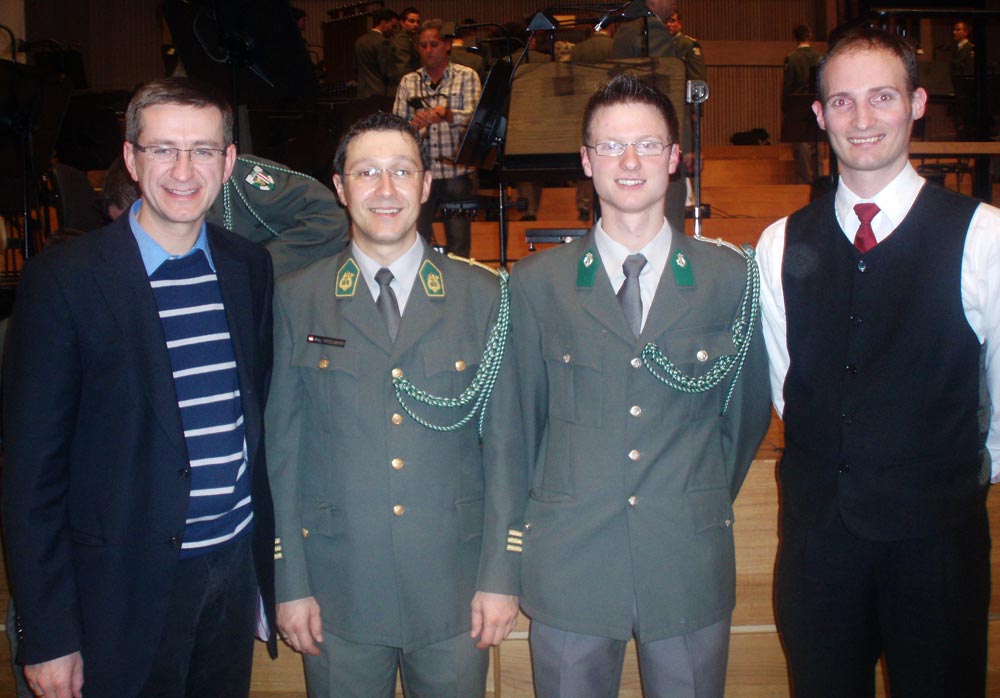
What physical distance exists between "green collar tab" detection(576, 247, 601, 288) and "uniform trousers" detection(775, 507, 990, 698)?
2.19 feet

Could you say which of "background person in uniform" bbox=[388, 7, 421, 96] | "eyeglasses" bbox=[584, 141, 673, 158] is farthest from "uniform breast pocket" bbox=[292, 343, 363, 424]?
"background person in uniform" bbox=[388, 7, 421, 96]

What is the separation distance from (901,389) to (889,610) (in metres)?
0.44

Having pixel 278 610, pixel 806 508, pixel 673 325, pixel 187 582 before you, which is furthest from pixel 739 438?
pixel 187 582

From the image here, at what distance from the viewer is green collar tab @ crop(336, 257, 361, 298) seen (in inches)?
68.3

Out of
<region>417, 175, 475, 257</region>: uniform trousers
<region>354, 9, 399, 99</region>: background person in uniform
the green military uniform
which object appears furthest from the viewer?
<region>354, 9, 399, 99</region>: background person in uniform

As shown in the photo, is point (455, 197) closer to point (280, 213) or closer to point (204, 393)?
point (280, 213)

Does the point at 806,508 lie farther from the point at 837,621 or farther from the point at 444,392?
the point at 444,392

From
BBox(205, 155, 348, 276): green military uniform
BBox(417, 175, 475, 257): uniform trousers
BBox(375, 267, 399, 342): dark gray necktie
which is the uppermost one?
BBox(417, 175, 475, 257): uniform trousers

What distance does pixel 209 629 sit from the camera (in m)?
1.64

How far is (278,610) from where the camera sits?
170 cm

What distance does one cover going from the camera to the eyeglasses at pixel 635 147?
1.70 metres

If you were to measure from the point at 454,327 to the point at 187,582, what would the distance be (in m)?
0.70

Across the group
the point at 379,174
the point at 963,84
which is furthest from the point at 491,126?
the point at 963,84

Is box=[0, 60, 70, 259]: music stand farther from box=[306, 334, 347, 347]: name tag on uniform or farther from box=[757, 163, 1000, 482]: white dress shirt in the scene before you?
box=[757, 163, 1000, 482]: white dress shirt
